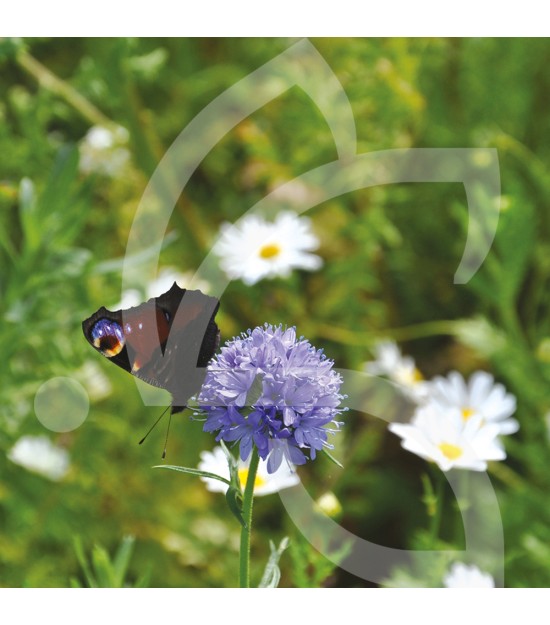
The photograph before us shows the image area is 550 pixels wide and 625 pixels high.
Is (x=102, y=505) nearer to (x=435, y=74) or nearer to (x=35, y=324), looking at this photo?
(x=35, y=324)

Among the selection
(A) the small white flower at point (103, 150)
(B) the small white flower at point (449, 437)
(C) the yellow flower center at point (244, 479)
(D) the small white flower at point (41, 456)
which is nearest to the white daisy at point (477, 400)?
(B) the small white flower at point (449, 437)

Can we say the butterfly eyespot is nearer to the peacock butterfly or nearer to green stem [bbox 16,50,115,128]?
the peacock butterfly

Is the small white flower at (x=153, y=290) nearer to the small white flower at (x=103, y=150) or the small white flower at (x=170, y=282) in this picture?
the small white flower at (x=170, y=282)

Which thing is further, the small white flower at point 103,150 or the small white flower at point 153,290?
the small white flower at point 103,150

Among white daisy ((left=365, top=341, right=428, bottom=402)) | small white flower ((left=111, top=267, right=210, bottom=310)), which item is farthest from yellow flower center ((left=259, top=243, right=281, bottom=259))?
white daisy ((left=365, top=341, right=428, bottom=402))

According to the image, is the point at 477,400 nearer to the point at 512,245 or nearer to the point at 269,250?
the point at 512,245

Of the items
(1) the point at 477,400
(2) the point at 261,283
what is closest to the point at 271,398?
(1) the point at 477,400
